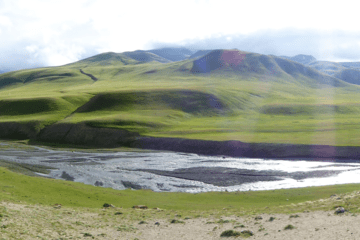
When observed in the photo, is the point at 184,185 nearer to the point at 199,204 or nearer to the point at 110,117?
the point at 199,204

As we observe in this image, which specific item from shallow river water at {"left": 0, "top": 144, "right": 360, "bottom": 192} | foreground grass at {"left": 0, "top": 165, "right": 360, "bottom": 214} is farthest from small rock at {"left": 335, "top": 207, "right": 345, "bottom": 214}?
shallow river water at {"left": 0, "top": 144, "right": 360, "bottom": 192}

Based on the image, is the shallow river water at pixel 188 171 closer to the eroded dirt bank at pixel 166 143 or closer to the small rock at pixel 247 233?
the eroded dirt bank at pixel 166 143

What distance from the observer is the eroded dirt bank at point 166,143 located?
253ft

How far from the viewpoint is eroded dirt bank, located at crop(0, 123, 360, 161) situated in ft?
253

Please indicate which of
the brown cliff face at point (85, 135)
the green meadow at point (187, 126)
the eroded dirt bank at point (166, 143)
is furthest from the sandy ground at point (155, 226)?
the brown cliff face at point (85, 135)

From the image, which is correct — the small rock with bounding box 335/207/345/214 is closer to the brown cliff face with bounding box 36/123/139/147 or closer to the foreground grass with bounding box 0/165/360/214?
the foreground grass with bounding box 0/165/360/214

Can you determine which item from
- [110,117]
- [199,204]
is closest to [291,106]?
[110,117]

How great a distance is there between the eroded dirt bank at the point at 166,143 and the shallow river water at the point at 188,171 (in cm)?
516

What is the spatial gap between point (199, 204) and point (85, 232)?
62.2 ft

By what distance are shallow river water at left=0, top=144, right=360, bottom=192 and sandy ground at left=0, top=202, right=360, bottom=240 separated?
78.3ft

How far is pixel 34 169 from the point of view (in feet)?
218

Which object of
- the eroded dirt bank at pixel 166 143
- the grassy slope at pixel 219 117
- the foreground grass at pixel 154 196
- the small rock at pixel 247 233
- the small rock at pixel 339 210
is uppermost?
the grassy slope at pixel 219 117

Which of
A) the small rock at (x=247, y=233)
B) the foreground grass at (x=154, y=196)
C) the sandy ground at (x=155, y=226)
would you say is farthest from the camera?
the foreground grass at (x=154, y=196)

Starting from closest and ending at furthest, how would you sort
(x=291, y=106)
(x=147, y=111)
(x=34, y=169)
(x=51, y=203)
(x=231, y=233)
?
(x=231, y=233) < (x=51, y=203) < (x=34, y=169) < (x=147, y=111) < (x=291, y=106)
